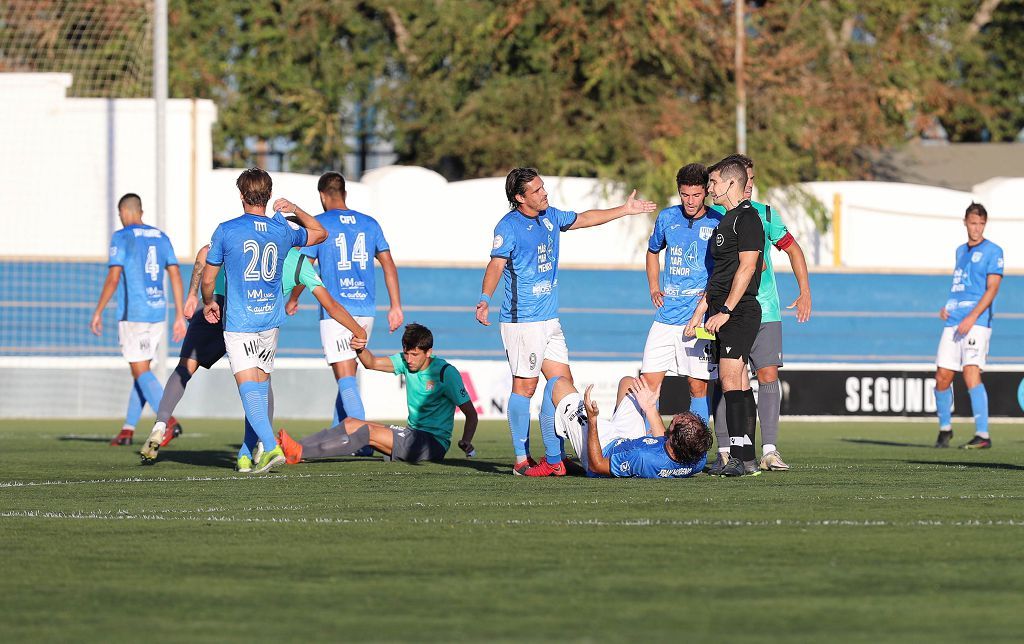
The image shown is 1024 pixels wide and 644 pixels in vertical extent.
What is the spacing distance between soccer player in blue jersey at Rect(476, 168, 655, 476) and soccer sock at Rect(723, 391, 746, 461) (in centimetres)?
101

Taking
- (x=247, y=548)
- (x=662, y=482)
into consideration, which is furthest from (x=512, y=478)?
(x=247, y=548)

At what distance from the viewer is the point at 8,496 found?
912 centimetres

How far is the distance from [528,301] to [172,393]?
2.82 meters

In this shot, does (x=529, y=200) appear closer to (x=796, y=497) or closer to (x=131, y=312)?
(x=796, y=497)

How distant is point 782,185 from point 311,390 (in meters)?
10.2

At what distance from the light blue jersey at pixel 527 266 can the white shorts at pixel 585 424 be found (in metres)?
0.67

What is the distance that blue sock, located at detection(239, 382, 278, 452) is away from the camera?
10.5 m

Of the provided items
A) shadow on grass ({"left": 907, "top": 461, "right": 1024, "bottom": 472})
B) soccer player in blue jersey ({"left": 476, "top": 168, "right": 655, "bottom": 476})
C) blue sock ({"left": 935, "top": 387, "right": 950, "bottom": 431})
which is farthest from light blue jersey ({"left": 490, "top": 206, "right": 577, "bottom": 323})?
blue sock ({"left": 935, "top": 387, "right": 950, "bottom": 431})

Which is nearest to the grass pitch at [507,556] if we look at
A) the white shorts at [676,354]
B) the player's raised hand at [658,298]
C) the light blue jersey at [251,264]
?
the white shorts at [676,354]

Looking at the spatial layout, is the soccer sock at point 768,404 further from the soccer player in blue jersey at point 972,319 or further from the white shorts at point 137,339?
the white shorts at point 137,339

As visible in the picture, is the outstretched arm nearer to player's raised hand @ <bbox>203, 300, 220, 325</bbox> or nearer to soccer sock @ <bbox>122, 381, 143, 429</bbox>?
player's raised hand @ <bbox>203, 300, 220, 325</bbox>

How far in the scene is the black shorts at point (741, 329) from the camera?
9.97m

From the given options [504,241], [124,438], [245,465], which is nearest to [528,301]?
[504,241]

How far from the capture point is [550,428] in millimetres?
10414
